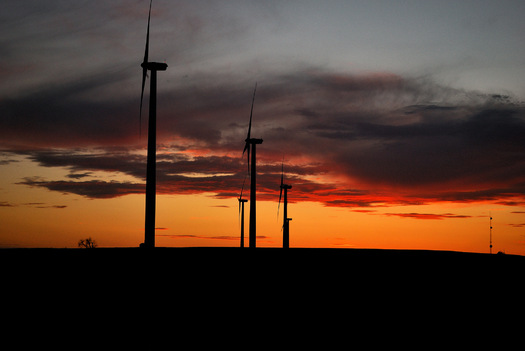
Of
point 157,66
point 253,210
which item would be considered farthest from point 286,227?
point 157,66

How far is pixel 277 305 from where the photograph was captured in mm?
34719

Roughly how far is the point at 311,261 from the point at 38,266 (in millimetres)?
19420

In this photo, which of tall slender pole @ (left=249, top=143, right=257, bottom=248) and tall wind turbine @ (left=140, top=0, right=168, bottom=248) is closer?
tall wind turbine @ (left=140, top=0, right=168, bottom=248)

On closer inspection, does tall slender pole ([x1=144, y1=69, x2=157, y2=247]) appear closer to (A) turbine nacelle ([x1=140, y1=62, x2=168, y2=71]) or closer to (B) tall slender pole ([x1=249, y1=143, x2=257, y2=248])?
(A) turbine nacelle ([x1=140, y1=62, x2=168, y2=71])

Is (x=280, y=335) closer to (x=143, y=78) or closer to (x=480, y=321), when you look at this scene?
(x=480, y=321)

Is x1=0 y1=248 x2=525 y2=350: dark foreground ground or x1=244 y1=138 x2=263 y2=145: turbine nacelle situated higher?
x1=244 y1=138 x2=263 y2=145: turbine nacelle

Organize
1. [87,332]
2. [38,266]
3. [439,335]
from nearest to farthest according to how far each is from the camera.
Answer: [87,332], [439,335], [38,266]

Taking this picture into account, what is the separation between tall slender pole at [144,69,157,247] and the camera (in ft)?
152

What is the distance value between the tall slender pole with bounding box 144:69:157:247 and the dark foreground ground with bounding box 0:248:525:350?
6.62 feet

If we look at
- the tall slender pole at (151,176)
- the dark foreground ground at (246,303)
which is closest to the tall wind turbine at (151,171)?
the tall slender pole at (151,176)

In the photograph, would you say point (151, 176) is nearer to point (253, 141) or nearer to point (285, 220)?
point (253, 141)

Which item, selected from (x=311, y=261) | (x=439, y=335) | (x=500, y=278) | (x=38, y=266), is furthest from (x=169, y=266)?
(x=500, y=278)

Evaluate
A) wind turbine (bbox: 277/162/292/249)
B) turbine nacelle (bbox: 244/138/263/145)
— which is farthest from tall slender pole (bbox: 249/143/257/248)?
wind turbine (bbox: 277/162/292/249)

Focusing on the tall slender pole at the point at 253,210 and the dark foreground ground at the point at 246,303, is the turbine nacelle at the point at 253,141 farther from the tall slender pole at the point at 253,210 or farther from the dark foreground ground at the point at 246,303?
the dark foreground ground at the point at 246,303
